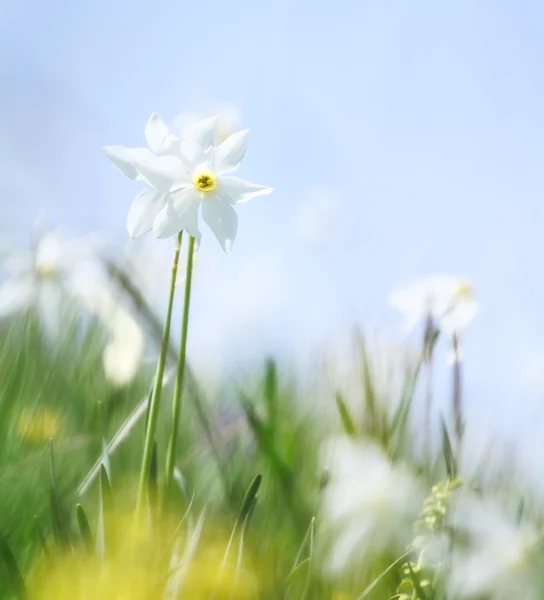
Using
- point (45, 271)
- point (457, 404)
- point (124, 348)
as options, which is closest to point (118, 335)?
point (124, 348)

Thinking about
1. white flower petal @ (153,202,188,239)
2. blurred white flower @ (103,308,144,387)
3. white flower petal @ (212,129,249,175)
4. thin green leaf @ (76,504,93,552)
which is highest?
white flower petal @ (212,129,249,175)

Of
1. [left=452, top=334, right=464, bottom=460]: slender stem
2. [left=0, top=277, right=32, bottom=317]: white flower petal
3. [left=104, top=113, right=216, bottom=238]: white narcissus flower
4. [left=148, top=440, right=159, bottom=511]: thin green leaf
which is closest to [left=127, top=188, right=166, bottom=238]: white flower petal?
[left=104, top=113, right=216, bottom=238]: white narcissus flower

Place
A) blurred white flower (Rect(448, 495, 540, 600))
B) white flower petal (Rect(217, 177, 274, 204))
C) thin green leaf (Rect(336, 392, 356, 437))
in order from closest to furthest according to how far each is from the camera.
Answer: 1. blurred white flower (Rect(448, 495, 540, 600))
2. white flower petal (Rect(217, 177, 274, 204))
3. thin green leaf (Rect(336, 392, 356, 437))

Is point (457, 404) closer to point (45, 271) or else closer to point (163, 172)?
point (163, 172)

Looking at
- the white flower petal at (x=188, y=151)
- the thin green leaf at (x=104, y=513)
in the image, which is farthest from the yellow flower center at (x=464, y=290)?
the thin green leaf at (x=104, y=513)

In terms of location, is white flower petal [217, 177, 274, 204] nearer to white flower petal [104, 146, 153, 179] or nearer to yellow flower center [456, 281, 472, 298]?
white flower petal [104, 146, 153, 179]
